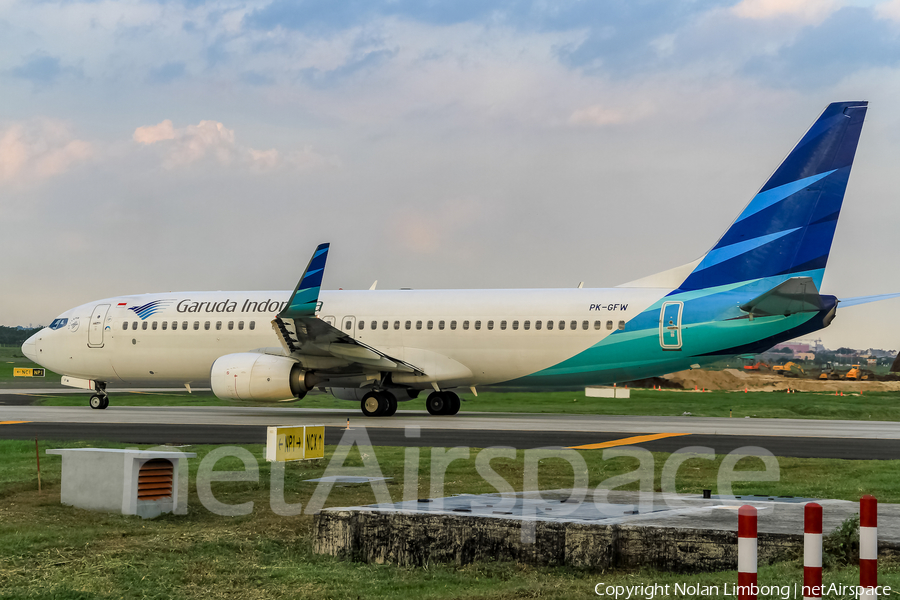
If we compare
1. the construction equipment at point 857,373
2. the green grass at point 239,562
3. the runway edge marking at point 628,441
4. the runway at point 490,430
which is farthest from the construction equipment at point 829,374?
the green grass at point 239,562

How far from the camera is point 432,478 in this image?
13.0 metres

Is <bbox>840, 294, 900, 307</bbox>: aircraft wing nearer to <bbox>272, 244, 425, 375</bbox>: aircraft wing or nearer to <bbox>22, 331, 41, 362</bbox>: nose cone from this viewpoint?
<bbox>272, 244, 425, 375</bbox>: aircraft wing

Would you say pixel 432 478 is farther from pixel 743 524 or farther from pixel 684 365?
pixel 684 365

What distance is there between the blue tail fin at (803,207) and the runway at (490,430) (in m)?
4.16

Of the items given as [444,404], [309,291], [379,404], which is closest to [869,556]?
[309,291]

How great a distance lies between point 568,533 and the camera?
7.84 meters

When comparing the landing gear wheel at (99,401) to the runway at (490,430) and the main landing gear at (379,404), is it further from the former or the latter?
the main landing gear at (379,404)

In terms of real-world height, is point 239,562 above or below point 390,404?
below

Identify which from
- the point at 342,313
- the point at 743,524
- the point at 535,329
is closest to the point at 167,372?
the point at 342,313

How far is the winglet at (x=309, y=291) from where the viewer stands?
2573cm

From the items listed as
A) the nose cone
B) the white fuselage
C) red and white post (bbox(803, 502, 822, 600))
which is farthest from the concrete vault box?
the nose cone

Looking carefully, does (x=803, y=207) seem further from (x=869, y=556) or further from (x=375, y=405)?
(x=869, y=556)

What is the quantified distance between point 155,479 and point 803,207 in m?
19.5

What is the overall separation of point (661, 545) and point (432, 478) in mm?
5762
